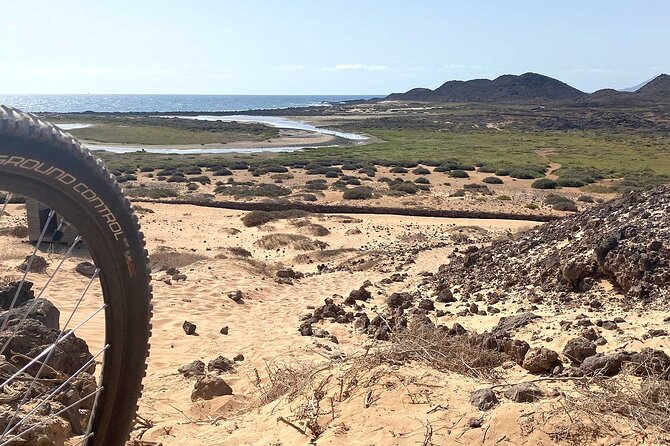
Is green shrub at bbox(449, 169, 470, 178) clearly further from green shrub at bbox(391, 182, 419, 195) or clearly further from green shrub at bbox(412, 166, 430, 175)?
green shrub at bbox(391, 182, 419, 195)

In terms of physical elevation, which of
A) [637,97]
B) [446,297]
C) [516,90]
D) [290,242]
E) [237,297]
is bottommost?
[290,242]

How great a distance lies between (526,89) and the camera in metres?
183

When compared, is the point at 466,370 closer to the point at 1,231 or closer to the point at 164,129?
the point at 1,231

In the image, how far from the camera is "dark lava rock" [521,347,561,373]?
6.05 m

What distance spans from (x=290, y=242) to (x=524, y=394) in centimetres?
1563

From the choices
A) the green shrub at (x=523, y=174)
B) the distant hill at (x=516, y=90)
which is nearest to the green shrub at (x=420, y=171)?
the green shrub at (x=523, y=174)

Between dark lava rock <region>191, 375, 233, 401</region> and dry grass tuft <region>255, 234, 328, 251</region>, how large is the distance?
42.6ft

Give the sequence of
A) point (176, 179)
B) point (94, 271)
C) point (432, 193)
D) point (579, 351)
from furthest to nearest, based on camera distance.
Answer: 1. point (176, 179)
2. point (432, 193)
3. point (579, 351)
4. point (94, 271)

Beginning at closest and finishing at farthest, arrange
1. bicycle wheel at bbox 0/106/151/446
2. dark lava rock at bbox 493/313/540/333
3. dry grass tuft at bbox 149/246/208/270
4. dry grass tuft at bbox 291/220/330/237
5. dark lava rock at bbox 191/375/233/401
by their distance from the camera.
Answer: bicycle wheel at bbox 0/106/151/446
dark lava rock at bbox 191/375/233/401
dark lava rock at bbox 493/313/540/333
dry grass tuft at bbox 149/246/208/270
dry grass tuft at bbox 291/220/330/237

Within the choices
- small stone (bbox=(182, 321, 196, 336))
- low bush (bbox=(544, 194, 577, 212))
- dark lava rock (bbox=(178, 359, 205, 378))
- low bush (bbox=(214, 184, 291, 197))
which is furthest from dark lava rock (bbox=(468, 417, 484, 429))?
low bush (bbox=(214, 184, 291, 197))

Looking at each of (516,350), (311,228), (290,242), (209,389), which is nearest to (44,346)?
(209,389)

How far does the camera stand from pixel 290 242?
1973 cm

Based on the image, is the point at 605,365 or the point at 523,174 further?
the point at 523,174

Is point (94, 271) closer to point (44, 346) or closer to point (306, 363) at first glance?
point (44, 346)
